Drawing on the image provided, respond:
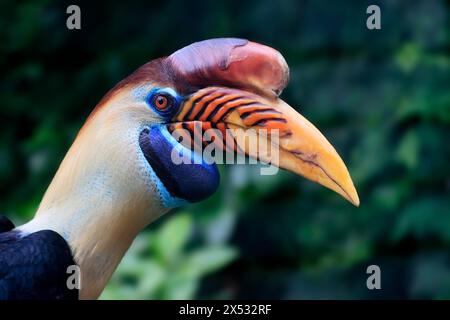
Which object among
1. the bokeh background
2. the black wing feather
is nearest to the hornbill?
the black wing feather

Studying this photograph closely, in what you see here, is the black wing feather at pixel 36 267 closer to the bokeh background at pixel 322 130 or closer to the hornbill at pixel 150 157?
the hornbill at pixel 150 157

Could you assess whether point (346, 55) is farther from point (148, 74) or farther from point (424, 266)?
point (148, 74)

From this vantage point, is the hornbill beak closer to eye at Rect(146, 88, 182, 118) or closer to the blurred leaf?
eye at Rect(146, 88, 182, 118)

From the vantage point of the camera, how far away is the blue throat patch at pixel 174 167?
1.62m

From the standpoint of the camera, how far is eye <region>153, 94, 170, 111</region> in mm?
1630

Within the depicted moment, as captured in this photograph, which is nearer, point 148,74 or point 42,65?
point 148,74

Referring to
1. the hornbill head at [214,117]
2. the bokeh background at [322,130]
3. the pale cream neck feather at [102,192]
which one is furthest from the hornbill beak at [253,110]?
the bokeh background at [322,130]

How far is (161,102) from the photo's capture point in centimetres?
163

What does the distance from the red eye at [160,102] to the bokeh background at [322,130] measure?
159cm

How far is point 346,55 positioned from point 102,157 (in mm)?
→ 2060

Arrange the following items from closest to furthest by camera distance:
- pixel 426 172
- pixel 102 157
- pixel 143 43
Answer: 1. pixel 102 157
2. pixel 426 172
3. pixel 143 43
